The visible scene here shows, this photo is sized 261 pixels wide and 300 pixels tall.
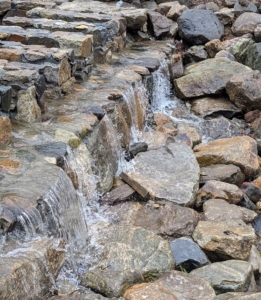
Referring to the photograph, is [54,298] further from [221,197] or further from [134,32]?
[134,32]

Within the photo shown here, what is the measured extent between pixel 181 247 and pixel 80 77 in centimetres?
311

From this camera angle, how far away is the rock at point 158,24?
9508 mm

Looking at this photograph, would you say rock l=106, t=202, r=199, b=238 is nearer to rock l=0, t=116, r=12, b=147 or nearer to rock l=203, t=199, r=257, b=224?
rock l=203, t=199, r=257, b=224

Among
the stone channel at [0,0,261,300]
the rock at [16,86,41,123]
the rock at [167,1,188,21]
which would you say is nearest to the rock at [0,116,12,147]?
the stone channel at [0,0,261,300]

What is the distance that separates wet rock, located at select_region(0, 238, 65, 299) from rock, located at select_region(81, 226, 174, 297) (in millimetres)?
347

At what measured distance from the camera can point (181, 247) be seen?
448cm

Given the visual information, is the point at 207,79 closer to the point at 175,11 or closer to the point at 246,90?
the point at 246,90

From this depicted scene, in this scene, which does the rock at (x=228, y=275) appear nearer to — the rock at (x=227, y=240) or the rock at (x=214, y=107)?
the rock at (x=227, y=240)

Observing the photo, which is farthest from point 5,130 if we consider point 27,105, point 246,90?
point 246,90

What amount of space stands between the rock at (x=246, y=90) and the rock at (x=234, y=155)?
56.5 inches

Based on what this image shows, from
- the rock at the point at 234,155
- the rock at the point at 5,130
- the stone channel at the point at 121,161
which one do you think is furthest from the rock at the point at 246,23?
the rock at the point at 5,130

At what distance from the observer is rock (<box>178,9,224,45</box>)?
9.62 meters

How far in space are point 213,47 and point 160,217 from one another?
5.10 metres

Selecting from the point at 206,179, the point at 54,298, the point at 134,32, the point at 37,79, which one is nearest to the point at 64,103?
the point at 37,79
